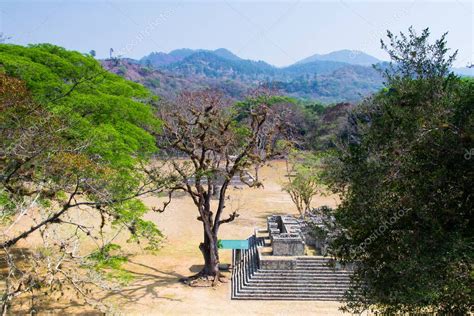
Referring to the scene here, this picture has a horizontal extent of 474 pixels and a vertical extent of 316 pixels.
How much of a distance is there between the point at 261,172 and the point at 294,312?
35351 mm

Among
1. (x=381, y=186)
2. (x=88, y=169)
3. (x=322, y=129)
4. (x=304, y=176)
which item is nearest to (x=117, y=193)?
(x=88, y=169)

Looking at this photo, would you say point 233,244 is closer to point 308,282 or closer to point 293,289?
point 293,289

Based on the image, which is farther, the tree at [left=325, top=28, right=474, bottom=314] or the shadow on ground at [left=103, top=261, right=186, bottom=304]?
the shadow on ground at [left=103, top=261, right=186, bottom=304]

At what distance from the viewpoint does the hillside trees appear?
10.4m

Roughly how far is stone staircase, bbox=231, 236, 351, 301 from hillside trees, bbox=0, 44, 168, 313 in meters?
4.12

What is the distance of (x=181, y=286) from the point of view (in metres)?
17.2

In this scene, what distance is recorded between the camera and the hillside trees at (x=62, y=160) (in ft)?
34.0

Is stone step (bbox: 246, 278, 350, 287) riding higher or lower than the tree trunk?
lower

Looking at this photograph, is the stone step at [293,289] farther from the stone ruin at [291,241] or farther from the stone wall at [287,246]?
the stone wall at [287,246]

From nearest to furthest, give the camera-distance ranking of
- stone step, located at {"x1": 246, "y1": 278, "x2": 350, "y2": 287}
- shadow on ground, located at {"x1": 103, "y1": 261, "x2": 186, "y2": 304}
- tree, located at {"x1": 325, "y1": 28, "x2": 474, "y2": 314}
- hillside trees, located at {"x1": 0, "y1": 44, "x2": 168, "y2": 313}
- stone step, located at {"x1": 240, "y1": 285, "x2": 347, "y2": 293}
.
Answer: tree, located at {"x1": 325, "y1": 28, "x2": 474, "y2": 314}
hillside trees, located at {"x1": 0, "y1": 44, "x2": 168, "y2": 313}
shadow on ground, located at {"x1": 103, "y1": 261, "x2": 186, "y2": 304}
stone step, located at {"x1": 240, "y1": 285, "x2": 347, "y2": 293}
stone step, located at {"x1": 246, "y1": 278, "x2": 350, "y2": 287}

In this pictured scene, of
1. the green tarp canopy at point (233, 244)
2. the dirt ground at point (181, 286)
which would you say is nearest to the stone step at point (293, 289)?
the dirt ground at point (181, 286)

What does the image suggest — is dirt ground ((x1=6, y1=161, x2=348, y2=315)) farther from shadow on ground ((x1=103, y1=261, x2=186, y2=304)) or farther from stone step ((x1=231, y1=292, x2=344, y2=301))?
stone step ((x1=231, y1=292, x2=344, y2=301))

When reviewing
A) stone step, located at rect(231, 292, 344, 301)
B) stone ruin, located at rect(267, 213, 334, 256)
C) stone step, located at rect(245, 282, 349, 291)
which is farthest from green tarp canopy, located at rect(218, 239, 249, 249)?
stone step, located at rect(231, 292, 344, 301)

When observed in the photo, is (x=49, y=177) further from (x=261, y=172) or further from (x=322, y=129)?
(x=322, y=129)
